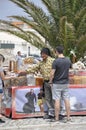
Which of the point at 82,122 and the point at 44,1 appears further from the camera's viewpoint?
the point at 44,1

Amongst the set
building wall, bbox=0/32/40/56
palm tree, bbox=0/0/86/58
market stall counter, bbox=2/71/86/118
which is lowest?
market stall counter, bbox=2/71/86/118

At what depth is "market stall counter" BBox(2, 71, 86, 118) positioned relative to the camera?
32.3 feet

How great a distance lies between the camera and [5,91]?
33.1 ft

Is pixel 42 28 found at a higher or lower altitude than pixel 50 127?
higher

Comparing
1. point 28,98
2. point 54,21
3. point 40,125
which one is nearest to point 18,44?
point 54,21

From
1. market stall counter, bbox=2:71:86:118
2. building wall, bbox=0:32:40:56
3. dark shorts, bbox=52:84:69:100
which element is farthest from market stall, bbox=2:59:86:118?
building wall, bbox=0:32:40:56

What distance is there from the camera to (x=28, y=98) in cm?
991

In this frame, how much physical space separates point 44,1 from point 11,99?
→ 19.5ft

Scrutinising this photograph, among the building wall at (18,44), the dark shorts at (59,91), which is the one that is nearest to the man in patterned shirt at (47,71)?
the dark shorts at (59,91)

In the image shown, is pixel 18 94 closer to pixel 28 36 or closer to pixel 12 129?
pixel 12 129

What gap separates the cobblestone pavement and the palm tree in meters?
5.14

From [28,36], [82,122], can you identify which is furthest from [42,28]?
[82,122]

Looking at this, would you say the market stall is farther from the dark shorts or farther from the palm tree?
the palm tree

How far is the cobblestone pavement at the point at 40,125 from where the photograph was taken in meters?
8.74
